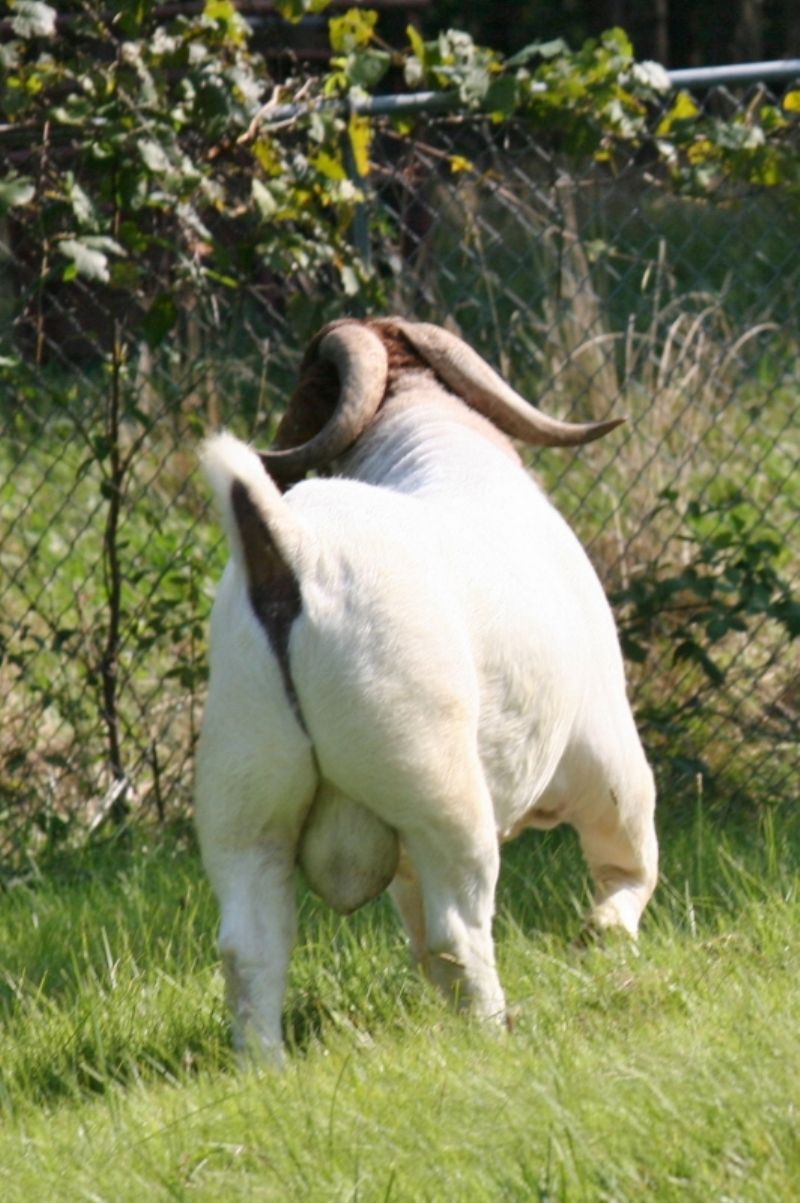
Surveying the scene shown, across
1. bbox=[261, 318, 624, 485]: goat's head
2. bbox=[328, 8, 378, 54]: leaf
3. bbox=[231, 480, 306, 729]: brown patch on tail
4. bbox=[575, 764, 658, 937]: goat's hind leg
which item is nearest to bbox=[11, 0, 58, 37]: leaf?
bbox=[328, 8, 378, 54]: leaf

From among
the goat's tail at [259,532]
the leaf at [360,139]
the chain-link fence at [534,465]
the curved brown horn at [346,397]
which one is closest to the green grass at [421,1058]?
the goat's tail at [259,532]

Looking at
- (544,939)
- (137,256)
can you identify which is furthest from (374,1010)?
(137,256)

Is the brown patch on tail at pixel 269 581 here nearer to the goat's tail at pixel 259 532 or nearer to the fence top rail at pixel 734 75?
the goat's tail at pixel 259 532

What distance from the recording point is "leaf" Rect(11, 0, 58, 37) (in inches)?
202

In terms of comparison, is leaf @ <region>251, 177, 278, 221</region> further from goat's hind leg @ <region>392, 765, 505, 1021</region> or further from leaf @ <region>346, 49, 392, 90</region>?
goat's hind leg @ <region>392, 765, 505, 1021</region>

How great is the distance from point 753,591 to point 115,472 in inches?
77.0

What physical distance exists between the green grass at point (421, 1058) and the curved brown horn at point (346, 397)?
1.10m

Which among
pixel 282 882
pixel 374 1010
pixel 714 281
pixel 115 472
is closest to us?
pixel 282 882

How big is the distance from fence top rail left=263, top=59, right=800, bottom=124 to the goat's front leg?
270 centimetres

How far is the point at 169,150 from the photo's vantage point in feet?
17.5

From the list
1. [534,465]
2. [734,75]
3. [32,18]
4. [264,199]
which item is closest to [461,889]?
[264,199]

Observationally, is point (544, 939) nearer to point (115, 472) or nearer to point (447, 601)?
point (447, 601)

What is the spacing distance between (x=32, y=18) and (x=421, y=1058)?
2941 millimetres

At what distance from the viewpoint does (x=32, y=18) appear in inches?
202
